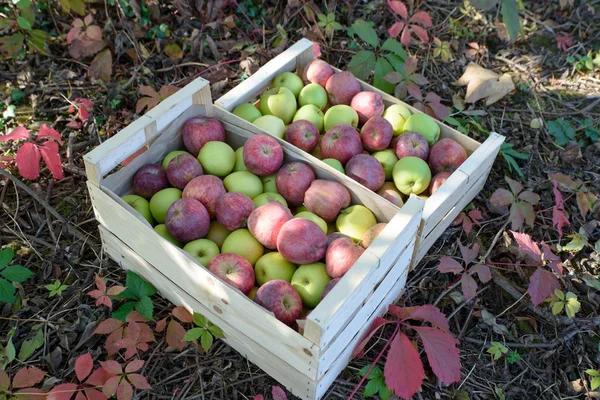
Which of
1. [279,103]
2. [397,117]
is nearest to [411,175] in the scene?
[397,117]

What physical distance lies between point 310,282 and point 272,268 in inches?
7.7

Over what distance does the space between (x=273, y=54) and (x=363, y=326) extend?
8.08 ft

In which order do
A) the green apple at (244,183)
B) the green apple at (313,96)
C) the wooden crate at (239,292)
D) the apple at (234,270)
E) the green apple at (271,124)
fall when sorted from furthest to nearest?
the green apple at (313,96), the green apple at (271,124), the green apple at (244,183), the apple at (234,270), the wooden crate at (239,292)

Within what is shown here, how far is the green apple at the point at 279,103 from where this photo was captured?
3191 millimetres

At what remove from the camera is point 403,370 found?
7.29ft

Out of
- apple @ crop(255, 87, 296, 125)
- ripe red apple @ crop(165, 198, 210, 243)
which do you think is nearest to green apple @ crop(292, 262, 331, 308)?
ripe red apple @ crop(165, 198, 210, 243)

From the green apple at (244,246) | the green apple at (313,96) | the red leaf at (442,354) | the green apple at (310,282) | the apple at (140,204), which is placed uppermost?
the green apple at (313,96)

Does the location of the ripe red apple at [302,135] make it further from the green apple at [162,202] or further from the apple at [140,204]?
the apple at [140,204]

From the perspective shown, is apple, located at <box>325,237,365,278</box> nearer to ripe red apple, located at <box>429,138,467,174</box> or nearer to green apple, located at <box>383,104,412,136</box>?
ripe red apple, located at <box>429,138,467,174</box>

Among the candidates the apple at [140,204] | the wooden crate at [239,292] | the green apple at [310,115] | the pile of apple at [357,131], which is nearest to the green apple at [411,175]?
the pile of apple at [357,131]

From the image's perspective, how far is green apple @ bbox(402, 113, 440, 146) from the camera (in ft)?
10.2

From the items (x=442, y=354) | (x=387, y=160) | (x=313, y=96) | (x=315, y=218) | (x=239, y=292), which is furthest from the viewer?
(x=313, y=96)

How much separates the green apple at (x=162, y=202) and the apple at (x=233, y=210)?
0.89 feet

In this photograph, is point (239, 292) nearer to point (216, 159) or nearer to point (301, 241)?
point (301, 241)
